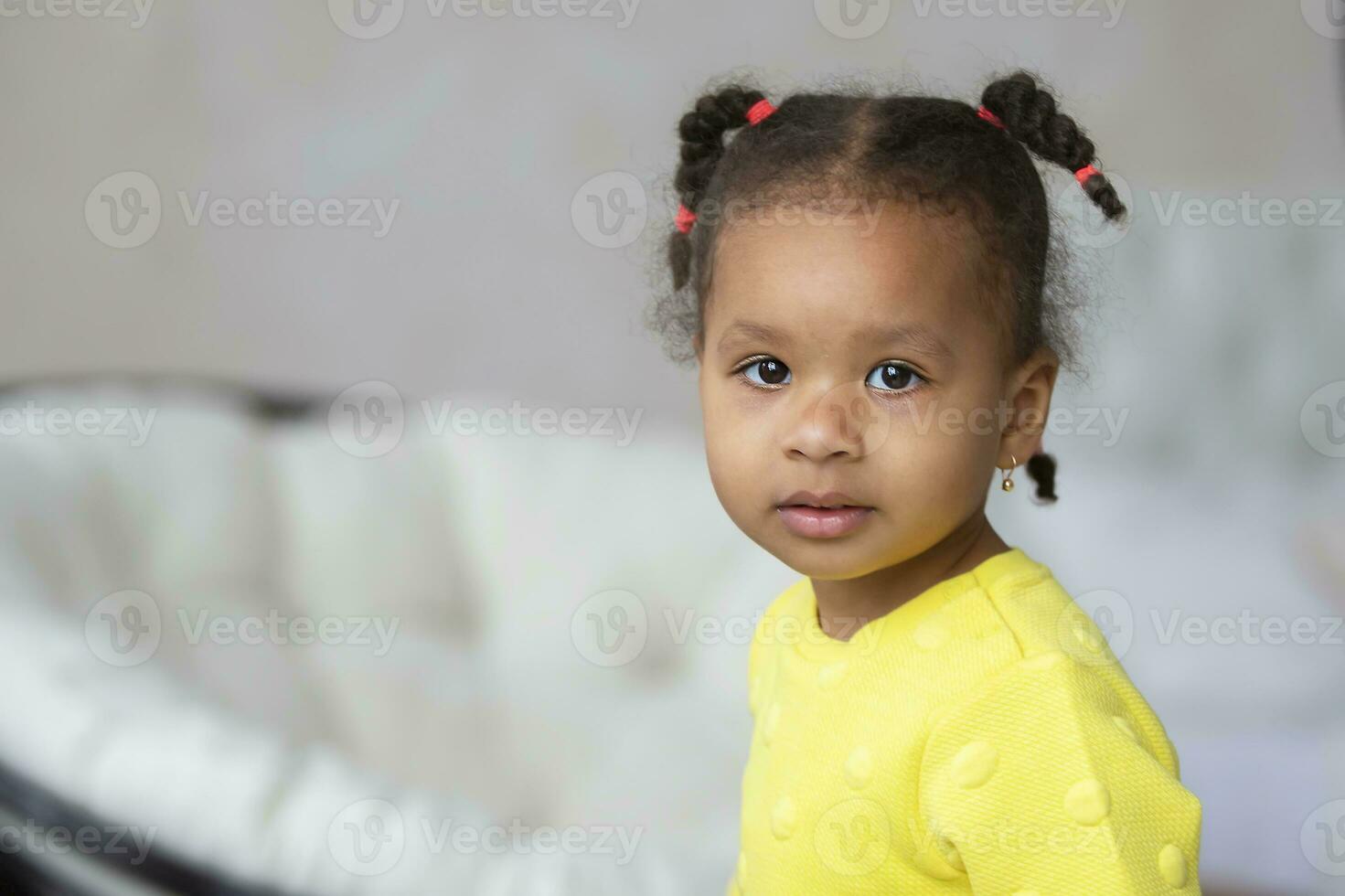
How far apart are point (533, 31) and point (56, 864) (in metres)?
1.67

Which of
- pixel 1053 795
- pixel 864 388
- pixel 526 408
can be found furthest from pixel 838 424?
pixel 526 408

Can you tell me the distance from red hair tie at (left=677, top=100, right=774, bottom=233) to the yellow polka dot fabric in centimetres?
36

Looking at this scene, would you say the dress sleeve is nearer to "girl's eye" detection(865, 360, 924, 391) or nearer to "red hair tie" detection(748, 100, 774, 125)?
"girl's eye" detection(865, 360, 924, 391)

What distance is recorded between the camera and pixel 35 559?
195 centimetres

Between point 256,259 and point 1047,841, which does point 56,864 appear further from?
point 256,259

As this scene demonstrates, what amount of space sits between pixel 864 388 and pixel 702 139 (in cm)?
34

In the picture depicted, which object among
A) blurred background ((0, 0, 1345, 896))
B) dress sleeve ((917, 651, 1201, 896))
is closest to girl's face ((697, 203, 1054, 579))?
dress sleeve ((917, 651, 1201, 896))

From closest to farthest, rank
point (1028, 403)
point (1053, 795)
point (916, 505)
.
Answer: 1. point (1053, 795)
2. point (916, 505)
3. point (1028, 403)

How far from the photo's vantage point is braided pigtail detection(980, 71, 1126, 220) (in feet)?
3.58

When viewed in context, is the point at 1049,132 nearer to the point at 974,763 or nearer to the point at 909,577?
the point at 909,577

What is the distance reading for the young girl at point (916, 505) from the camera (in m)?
0.88

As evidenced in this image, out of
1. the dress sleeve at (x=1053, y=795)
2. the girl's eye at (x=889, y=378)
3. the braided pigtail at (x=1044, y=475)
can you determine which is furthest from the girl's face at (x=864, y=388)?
the braided pigtail at (x=1044, y=475)

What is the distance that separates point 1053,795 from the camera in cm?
86

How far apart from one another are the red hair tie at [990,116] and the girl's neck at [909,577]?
0.96ft
